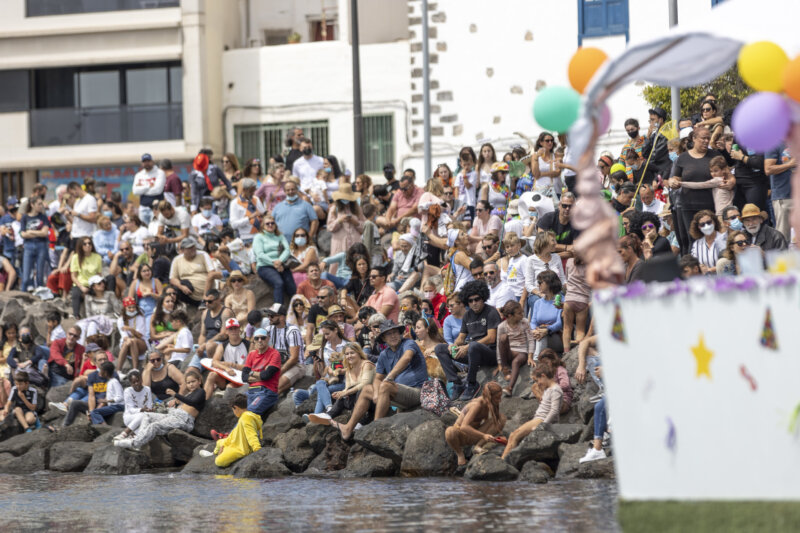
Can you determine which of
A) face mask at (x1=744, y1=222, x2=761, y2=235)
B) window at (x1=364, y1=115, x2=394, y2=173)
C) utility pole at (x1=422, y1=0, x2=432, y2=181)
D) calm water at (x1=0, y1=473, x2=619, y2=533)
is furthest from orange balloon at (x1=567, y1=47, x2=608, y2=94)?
window at (x1=364, y1=115, x2=394, y2=173)

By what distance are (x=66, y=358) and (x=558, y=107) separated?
15.9m

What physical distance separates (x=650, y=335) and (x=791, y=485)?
1173 mm

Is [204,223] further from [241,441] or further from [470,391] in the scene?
[470,391]

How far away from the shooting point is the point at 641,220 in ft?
56.5

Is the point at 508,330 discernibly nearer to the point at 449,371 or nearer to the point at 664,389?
the point at 449,371

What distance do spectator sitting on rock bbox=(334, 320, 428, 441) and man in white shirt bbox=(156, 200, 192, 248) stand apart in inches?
300

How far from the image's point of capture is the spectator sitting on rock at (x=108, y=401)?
21.0 m

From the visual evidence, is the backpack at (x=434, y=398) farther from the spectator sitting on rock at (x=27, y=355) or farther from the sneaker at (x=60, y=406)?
the spectator sitting on rock at (x=27, y=355)

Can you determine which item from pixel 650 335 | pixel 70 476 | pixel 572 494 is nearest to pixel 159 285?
pixel 70 476

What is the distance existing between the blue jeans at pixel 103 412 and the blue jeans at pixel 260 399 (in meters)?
2.83

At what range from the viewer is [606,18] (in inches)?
1193

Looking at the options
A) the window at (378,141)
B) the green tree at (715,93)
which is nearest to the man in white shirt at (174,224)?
the green tree at (715,93)

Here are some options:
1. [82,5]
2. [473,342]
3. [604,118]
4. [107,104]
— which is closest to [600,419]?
[473,342]

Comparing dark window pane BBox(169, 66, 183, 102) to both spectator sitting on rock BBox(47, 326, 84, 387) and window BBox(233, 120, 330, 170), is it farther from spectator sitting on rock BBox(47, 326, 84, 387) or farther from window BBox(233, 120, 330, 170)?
spectator sitting on rock BBox(47, 326, 84, 387)
